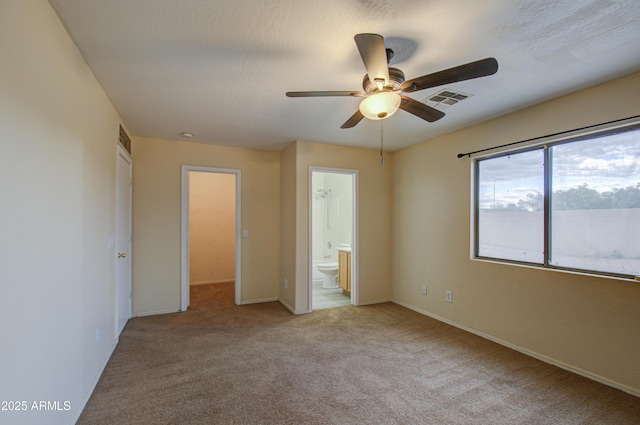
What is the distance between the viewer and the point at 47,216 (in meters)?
1.48

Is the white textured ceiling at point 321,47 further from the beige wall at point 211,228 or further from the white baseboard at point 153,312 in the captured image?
the beige wall at point 211,228

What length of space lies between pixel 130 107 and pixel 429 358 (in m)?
3.73

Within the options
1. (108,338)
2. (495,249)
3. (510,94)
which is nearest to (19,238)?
(108,338)

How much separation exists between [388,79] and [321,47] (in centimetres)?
48

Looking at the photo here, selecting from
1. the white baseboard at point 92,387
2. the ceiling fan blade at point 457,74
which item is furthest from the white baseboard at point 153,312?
the ceiling fan blade at point 457,74

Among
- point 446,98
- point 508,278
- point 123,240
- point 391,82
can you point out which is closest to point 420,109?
point 391,82

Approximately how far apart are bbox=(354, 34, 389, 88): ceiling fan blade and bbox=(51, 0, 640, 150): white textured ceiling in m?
0.23

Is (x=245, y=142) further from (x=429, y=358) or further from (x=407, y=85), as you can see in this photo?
(x=429, y=358)

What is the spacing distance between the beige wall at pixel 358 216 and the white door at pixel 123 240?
1990 millimetres

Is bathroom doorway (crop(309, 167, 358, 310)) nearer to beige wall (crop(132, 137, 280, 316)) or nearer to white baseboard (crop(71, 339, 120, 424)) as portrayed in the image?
beige wall (crop(132, 137, 280, 316))

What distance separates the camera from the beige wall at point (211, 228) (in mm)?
5684

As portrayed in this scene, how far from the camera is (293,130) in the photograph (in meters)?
3.43

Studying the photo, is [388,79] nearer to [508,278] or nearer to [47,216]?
[47,216]

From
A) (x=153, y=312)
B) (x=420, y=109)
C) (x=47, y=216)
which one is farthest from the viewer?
(x=153, y=312)
